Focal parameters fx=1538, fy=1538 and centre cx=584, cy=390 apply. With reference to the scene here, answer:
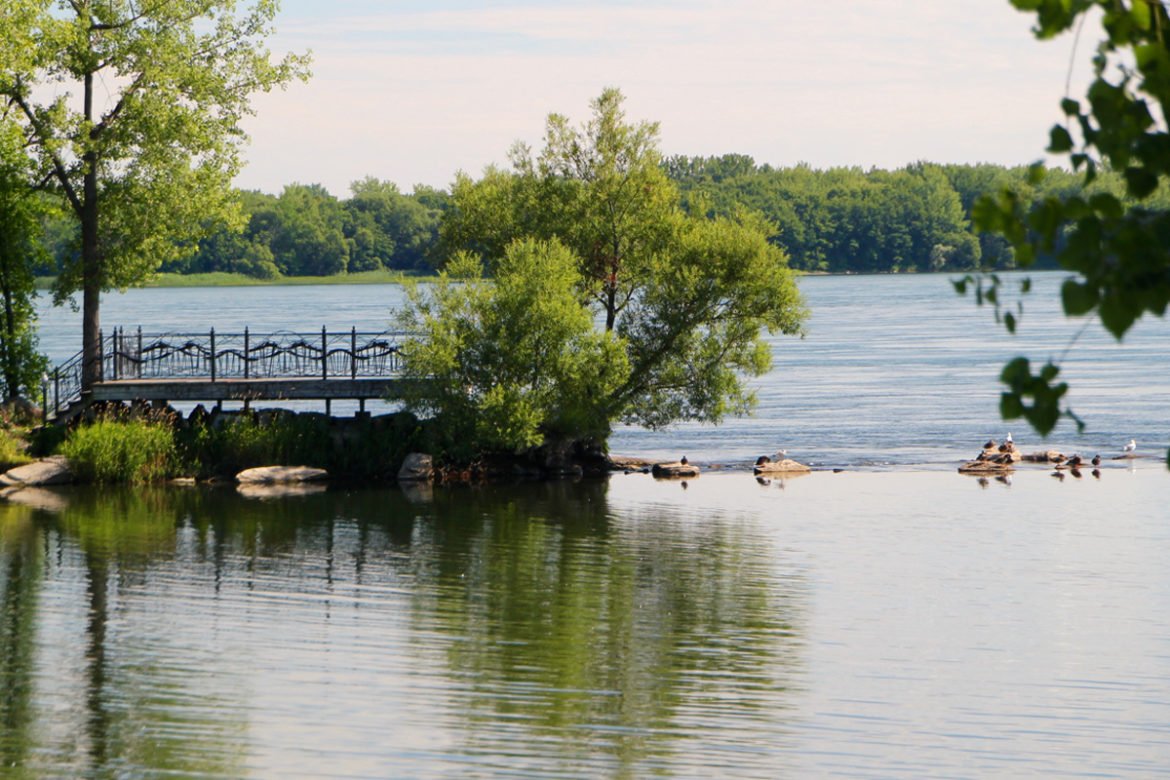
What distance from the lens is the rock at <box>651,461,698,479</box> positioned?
128ft

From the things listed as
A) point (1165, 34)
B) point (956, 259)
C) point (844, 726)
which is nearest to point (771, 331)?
point (844, 726)

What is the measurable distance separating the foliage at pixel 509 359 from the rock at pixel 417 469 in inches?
22.1

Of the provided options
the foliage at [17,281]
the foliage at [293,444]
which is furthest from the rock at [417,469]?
the foliage at [17,281]

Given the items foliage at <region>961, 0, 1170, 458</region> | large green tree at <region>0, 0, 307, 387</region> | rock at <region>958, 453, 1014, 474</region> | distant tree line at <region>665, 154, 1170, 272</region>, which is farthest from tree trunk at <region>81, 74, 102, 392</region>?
distant tree line at <region>665, 154, 1170, 272</region>

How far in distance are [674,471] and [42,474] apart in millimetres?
15229

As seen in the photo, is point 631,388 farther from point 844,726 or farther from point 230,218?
point 844,726

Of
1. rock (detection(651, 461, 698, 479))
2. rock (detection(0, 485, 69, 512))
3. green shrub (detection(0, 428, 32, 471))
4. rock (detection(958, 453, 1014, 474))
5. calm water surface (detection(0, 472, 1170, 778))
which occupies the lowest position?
calm water surface (detection(0, 472, 1170, 778))

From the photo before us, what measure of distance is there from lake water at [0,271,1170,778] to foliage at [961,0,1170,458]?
29.5 ft

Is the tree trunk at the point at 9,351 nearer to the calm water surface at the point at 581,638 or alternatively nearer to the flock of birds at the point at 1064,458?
the calm water surface at the point at 581,638

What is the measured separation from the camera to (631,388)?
1505 inches

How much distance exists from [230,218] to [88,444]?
22.9ft

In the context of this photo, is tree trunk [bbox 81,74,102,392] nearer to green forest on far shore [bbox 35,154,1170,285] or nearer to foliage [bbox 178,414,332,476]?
foliage [bbox 178,414,332,476]

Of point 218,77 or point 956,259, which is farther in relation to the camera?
point 956,259

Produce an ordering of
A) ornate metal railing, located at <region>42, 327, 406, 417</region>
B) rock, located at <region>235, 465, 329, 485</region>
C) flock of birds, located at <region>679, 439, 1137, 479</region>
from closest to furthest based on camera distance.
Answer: rock, located at <region>235, 465, 329, 485</region>
ornate metal railing, located at <region>42, 327, 406, 417</region>
flock of birds, located at <region>679, 439, 1137, 479</region>
